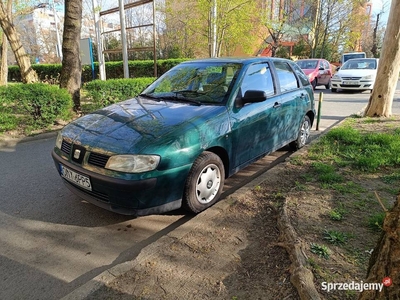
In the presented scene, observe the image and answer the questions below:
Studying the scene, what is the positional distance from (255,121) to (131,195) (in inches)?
76.9

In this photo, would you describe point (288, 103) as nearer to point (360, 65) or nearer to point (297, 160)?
point (297, 160)

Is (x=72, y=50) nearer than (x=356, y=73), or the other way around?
(x=72, y=50)

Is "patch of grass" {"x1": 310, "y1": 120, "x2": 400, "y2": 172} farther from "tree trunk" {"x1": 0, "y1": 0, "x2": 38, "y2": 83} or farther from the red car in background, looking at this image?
"tree trunk" {"x1": 0, "y1": 0, "x2": 38, "y2": 83}

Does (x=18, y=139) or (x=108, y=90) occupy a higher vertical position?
(x=108, y=90)

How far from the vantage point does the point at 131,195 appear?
2633mm

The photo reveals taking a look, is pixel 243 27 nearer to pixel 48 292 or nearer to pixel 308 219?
pixel 308 219

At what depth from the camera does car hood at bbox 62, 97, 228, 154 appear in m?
2.76

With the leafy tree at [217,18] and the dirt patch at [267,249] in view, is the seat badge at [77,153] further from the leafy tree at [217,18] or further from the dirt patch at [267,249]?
the leafy tree at [217,18]

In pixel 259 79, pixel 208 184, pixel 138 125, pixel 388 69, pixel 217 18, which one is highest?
pixel 217 18

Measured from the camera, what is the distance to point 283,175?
4023 millimetres

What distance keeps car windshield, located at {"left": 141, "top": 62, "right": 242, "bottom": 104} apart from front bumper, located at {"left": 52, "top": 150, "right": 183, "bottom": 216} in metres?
1.32

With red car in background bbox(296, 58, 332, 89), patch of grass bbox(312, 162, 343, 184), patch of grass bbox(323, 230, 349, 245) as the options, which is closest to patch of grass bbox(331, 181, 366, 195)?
patch of grass bbox(312, 162, 343, 184)

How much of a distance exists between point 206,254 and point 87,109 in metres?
7.38

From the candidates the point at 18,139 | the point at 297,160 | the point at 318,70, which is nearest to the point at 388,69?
the point at 297,160
